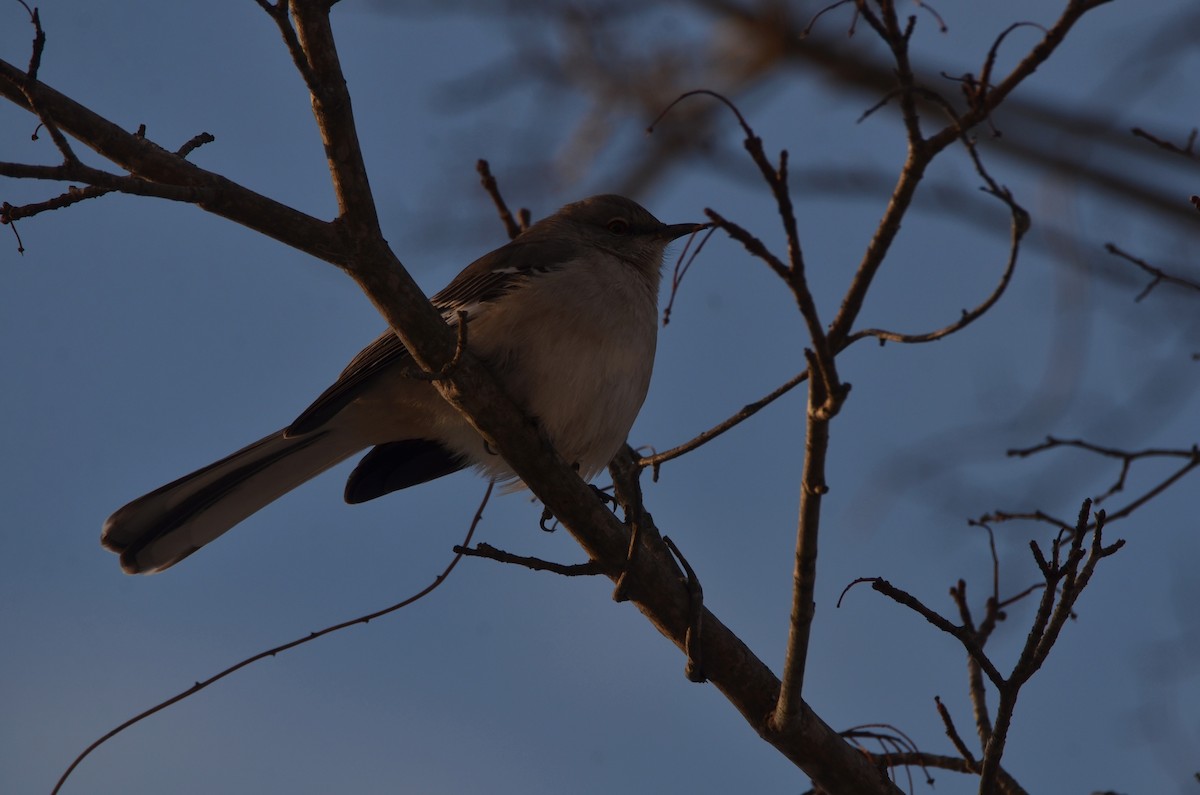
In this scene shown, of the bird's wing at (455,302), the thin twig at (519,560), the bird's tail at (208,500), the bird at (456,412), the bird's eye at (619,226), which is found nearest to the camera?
the thin twig at (519,560)

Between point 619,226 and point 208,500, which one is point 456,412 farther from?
point 619,226

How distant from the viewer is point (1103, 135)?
22.1 feet

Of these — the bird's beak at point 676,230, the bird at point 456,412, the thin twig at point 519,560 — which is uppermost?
the bird's beak at point 676,230

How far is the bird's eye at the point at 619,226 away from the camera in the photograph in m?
5.38

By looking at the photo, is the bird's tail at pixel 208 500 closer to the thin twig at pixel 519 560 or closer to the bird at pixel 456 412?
the bird at pixel 456 412

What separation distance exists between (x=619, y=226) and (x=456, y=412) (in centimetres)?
153

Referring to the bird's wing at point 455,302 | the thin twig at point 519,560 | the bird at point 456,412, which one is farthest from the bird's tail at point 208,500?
the thin twig at point 519,560

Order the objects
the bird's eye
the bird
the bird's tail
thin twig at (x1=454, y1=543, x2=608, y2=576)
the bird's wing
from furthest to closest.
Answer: the bird's eye
the bird's tail
the bird's wing
the bird
thin twig at (x1=454, y1=543, x2=608, y2=576)

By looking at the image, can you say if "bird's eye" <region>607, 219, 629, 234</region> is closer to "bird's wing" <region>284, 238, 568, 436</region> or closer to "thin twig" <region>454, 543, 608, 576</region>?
"bird's wing" <region>284, 238, 568, 436</region>

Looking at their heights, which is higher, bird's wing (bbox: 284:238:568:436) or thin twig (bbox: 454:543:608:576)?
bird's wing (bbox: 284:238:568:436)

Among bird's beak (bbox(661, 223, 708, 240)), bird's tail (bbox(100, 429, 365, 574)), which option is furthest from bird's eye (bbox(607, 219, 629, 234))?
bird's tail (bbox(100, 429, 365, 574))

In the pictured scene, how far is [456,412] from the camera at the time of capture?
4.26m

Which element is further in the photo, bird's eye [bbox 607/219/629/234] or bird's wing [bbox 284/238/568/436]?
bird's eye [bbox 607/219/629/234]

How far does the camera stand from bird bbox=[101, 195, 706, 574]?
164 inches
